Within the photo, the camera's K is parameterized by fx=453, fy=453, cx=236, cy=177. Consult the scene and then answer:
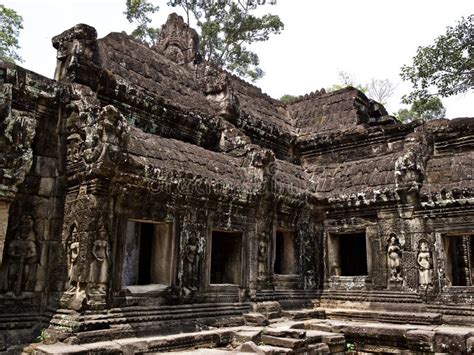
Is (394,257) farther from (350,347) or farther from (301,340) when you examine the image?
(301,340)

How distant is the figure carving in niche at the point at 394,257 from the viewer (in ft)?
31.4

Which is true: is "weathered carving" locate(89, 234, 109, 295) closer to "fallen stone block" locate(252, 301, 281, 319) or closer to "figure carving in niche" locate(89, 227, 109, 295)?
"figure carving in niche" locate(89, 227, 109, 295)

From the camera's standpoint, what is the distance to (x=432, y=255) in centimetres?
922

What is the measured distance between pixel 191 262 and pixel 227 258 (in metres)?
1.66

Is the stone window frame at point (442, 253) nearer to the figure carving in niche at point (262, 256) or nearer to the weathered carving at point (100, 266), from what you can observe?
the figure carving in niche at point (262, 256)

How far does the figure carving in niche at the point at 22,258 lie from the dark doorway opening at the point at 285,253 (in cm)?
579

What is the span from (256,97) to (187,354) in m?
8.90

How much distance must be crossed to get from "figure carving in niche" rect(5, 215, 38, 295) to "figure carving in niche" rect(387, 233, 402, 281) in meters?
6.95

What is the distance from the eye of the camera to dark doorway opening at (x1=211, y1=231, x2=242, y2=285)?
9.05 m

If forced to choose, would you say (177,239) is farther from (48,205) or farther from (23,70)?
(23,70)

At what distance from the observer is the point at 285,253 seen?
1077cm

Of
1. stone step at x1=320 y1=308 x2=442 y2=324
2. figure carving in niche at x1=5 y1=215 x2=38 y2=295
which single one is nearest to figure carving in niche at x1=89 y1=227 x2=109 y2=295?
figure carving in niche at x1=5 y1=215 x2=38 y2=295

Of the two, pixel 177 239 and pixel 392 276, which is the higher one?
pixel 177 239

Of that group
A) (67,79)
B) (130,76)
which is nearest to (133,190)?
(67,79)
